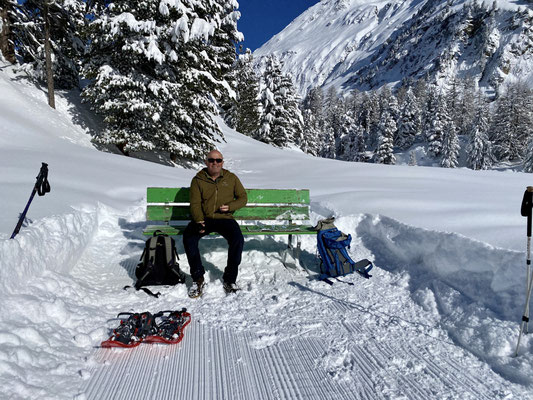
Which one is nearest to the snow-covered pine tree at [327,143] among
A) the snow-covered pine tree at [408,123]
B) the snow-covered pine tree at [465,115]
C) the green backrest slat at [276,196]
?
the snow-covered pine tree at [408,123]

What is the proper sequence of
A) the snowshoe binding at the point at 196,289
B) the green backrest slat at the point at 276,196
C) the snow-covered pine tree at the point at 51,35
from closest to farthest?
1. the snowshoe binding at the point at 196,289
2. the green backrest slat at the point at 276,196
3. the snow-covered pine tree at the point at 51,35

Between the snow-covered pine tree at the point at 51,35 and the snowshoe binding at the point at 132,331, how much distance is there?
18.7 meters

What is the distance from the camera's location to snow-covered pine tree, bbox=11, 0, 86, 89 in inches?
686

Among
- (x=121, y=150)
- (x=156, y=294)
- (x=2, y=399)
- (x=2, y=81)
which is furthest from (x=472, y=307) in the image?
(x=2, y=81)

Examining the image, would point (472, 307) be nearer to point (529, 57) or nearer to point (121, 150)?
point (121, 150)

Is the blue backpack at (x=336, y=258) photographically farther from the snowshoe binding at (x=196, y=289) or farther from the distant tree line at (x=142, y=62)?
the distant tree line at (x=142, y=62)

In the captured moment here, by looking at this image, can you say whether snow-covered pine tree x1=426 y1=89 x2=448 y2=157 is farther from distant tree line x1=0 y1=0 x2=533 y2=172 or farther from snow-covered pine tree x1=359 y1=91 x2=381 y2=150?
distant tree line x1=0 y1=0 x2=533 y2=172

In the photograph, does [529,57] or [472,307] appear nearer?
[472,307]

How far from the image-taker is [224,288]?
436 cm

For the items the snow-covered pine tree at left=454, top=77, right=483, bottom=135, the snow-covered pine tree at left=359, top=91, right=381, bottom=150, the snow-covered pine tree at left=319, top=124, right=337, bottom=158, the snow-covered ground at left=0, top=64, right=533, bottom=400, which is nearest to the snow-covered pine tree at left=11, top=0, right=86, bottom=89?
the snow-covered ground at left=0, top=64, right=533, bottom=400

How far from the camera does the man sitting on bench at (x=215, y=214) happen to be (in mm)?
4387

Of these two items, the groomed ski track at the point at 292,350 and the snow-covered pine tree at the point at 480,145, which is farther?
the snow-covered pine tree at the point at 480,145

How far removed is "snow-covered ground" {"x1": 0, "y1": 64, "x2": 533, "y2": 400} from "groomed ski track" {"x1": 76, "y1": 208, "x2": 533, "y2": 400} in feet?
0.05

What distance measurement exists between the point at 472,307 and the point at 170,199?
4520mm
